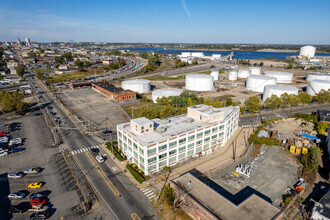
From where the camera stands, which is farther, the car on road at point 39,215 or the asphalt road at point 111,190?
the asphalt road at point 111,190

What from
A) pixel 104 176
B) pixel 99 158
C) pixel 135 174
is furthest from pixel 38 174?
pixel 135 174

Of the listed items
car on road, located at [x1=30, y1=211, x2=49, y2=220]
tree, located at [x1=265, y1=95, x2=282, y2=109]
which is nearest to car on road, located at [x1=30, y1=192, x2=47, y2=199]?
car on road, located at [x1=30, y1=211, x2=49, y2=220]

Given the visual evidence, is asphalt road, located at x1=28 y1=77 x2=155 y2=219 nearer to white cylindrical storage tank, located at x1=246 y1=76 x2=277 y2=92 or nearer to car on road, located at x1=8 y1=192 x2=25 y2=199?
car on road, located at x1=8 y1=192 x2=25 y2=199

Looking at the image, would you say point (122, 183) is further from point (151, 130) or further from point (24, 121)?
point (24, 121)

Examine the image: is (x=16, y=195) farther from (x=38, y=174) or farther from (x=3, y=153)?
(x=3, y=153)

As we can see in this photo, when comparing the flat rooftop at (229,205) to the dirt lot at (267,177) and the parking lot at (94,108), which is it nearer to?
the dirt lot at (267,177)

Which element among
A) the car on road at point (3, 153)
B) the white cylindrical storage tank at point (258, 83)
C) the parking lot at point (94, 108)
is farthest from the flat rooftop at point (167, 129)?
the white cylindrical storage tank at point (258, 83)
